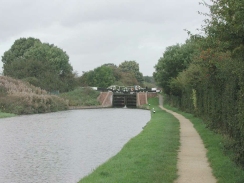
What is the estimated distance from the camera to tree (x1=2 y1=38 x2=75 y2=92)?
7544cm

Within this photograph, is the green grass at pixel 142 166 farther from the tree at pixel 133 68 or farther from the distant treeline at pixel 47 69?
the tree at pixel 133 68

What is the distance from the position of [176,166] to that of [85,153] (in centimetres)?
747

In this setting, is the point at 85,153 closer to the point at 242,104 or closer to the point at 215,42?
the point at 215,42

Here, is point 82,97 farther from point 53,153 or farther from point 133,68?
point 133,68

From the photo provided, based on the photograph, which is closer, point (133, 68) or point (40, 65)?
point (40, 65)

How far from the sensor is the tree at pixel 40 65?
75438 mm

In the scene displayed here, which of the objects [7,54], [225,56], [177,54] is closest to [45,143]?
[225,56]

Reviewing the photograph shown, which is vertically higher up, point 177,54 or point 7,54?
point 7,54

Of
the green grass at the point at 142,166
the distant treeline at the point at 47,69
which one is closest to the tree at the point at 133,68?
the distant treeline at the point at 47,69

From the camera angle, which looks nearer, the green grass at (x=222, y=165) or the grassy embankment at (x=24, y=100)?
the green grass at (x=222, y=165)

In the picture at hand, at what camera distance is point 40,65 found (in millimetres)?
77188

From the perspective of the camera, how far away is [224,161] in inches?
497

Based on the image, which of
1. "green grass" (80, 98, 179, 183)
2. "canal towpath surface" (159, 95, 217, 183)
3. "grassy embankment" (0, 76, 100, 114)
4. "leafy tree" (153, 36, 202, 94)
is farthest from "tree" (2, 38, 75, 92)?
"green grass" (80, 98, 179, 183)

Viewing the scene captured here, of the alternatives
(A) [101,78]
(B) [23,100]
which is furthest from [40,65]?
(A) [101,78]
